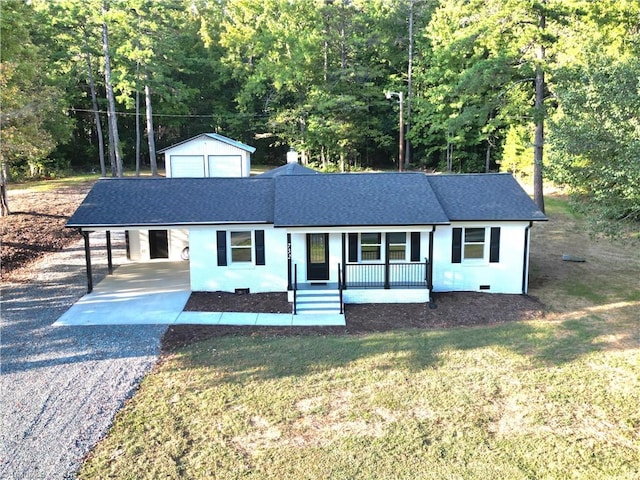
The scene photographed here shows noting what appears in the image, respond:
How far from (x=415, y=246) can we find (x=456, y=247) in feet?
4.13

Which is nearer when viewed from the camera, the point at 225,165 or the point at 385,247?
the point at 385,247

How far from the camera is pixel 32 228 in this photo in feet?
75.4

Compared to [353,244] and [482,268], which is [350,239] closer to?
[353,244]

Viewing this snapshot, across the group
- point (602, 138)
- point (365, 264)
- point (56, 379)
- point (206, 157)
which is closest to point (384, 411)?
point (56, 379)

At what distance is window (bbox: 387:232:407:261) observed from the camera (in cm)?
1511

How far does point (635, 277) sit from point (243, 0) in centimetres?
3811

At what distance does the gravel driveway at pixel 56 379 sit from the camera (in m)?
7.46

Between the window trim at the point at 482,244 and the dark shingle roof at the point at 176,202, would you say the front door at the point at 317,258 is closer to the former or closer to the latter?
the dark shingle roof at the point at 176,202

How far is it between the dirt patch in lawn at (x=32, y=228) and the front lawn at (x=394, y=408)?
10.6 meters

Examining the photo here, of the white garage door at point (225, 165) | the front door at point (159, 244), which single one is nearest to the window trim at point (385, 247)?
the front door at point (159, 244)

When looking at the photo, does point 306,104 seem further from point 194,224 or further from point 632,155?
point 632,155

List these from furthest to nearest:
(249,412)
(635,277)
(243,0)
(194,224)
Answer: (243,0) < (635,277) < (194,224) < (249,412)

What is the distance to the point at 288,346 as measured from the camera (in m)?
11.5

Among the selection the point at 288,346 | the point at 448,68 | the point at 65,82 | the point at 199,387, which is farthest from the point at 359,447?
the point at 65,82
